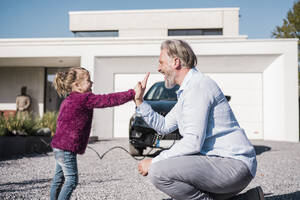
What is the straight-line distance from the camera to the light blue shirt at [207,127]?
1.75 meters

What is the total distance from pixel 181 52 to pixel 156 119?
0.60 meters

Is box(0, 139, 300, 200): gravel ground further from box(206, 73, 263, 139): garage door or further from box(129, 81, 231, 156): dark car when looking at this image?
box(206, 73, 263, 139): garage door

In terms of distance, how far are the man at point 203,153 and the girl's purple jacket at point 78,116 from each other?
58cm

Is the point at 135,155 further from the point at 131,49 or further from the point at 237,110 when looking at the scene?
the point at 237,110

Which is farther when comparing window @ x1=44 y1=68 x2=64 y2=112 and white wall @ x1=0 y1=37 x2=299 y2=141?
window @ x1=44 y1=68 x2=64 y2=112

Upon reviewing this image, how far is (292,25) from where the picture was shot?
64.3ft

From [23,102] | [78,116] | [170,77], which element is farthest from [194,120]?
[23,102]

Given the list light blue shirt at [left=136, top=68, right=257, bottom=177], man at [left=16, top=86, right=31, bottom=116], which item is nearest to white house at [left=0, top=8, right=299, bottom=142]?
man at [left=16, top=86, right=31, bottom=116]

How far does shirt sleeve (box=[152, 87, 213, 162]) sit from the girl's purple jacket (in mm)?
614

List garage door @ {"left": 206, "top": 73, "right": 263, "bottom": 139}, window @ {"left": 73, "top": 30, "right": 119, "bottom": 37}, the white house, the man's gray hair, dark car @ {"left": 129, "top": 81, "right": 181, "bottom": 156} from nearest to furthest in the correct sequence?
the man's gray hair, dark car @ {"left": 129, "top": 81, "right": 181, "bottom": 156}, the white house, garage door @ {"left": 206, "top": 73, "right": 263, "bottom": 139}, window @ {"left": 73, "top": 30, "right": 119, "bottom": 37}

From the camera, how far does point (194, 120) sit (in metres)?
1.74

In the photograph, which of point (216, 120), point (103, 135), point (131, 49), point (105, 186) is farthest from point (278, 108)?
point (216, 120)

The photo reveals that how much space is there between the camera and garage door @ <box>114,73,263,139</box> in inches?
429

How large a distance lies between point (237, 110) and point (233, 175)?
9.68 meters
